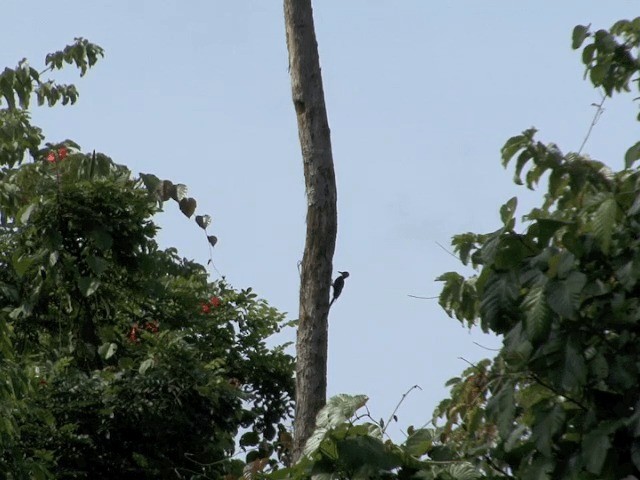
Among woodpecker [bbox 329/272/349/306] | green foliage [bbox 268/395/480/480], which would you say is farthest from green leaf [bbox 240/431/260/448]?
green foliage [bbox 268/395/480/480]

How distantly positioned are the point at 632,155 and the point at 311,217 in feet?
6.67

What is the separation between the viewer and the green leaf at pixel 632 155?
4668 mm

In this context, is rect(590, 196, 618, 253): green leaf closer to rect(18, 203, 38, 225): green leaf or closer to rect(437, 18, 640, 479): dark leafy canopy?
rect(437, 18, 640, 479): dark leafy canopy

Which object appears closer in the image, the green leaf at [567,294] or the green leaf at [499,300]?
the green leaf at [567,294]

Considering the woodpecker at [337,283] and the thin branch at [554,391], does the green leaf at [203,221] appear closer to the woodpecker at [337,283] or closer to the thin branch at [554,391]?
the woodpecker at [337,283]

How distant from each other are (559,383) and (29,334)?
16.9 feet

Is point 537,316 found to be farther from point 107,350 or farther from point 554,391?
point 107,350

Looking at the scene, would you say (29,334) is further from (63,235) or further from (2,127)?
(2,127)

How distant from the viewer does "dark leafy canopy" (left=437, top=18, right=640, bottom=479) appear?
4191 mm

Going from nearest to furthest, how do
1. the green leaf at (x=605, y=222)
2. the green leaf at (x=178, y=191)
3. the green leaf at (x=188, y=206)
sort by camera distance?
1. the green leaf at (x=605, y=222)
2. the green leaf at (x=188, y=206)
3. the green leaf at (x=178, y=191)

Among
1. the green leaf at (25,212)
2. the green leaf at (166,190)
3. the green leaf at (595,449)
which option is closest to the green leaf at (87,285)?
the green leaf at (25,212)

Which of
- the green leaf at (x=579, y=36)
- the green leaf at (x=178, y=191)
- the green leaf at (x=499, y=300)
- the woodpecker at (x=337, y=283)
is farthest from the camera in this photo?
the woodpecker at (x=337, y=283)

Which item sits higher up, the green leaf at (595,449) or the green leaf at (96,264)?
the green leaf at (96,264)

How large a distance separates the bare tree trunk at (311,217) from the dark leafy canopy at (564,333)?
1.44 m
